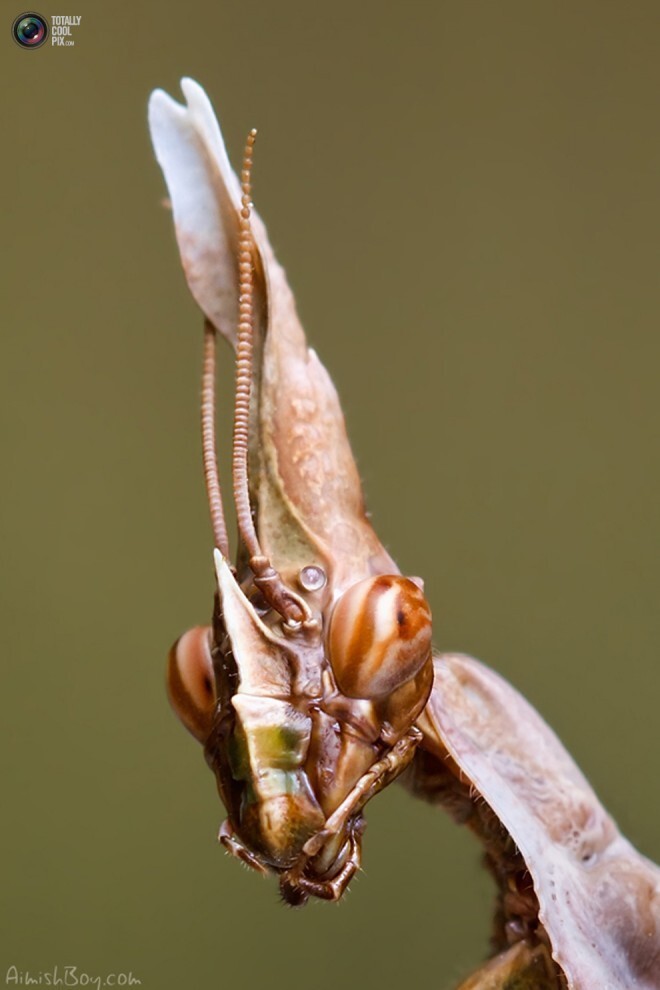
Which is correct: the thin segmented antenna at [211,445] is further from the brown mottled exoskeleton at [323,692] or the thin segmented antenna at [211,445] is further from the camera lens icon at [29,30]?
the camera lens icon at [29,30]

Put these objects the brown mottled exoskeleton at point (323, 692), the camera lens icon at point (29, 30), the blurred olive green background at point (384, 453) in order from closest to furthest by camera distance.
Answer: the brown mottled exoskeleton at point (323, 692), the camera lens icon at point (29, 30), the blurred olive green background at point (384, 453)

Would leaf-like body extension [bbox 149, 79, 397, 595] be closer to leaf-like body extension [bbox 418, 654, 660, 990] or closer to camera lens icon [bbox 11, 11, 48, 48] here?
leaf-like body extension [bbox 418, 654, 660, 990]

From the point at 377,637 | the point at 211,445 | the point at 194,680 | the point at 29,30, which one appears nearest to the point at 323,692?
the point at 377,637

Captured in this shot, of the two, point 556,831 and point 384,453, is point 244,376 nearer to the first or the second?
point 556,831

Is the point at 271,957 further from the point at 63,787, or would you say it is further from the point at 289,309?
the point at 289,309

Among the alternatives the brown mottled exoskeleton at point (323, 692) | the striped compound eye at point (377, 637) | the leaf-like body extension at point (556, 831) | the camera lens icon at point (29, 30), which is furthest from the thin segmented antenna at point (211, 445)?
the camera lens icon at point (29, 30)

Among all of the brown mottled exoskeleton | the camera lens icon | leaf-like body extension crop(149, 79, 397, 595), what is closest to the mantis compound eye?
the brown mottled exoskeleton
